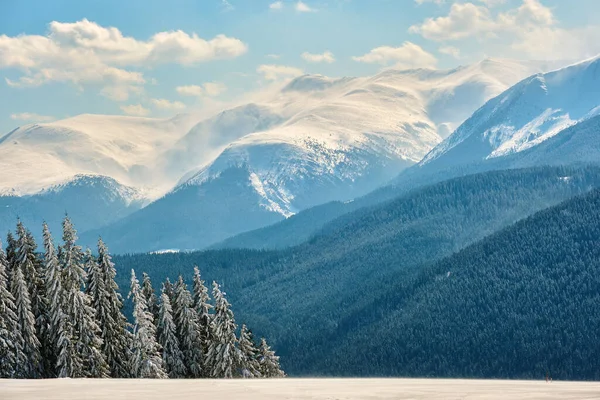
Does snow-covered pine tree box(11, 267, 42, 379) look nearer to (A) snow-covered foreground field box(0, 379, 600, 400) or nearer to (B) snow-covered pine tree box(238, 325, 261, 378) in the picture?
(B) snow-covered pine tree box(238, 325, 261, 378)

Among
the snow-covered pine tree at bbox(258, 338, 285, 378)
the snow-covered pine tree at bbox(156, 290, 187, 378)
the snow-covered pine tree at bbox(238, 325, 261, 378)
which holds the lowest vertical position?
the snow-covered pine tree at bbox(258, 338, 285, 378)

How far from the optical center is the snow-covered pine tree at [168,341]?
102 meters

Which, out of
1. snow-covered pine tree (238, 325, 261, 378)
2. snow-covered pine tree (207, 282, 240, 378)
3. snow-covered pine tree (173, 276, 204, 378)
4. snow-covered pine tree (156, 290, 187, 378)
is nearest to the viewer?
snow-covered pine tree (156, 290, 187, 378)

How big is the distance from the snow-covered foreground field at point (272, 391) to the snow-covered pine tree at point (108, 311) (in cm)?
3886

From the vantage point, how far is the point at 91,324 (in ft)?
297

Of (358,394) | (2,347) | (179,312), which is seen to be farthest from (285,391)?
(179,312)

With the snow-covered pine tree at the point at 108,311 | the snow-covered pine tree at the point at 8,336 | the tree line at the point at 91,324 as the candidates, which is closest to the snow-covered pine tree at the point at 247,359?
the tree line at the point at 91,324

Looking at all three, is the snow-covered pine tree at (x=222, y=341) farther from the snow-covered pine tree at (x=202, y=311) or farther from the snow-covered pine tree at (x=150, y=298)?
the snow-covered pine tree at (x=150, y=298)

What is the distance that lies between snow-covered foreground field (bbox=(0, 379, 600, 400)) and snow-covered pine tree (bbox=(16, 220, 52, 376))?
35687mm

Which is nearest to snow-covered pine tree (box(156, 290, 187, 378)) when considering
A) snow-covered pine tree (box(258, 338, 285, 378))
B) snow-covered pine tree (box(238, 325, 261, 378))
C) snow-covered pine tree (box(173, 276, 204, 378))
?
snow-covered pine tree (box(173, 276, 204, 378))

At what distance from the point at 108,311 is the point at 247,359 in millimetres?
23481

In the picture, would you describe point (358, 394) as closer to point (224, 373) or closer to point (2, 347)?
point (2, 347)

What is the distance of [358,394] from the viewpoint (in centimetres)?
4847

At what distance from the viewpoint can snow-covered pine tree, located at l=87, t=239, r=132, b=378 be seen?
95.9 meters
